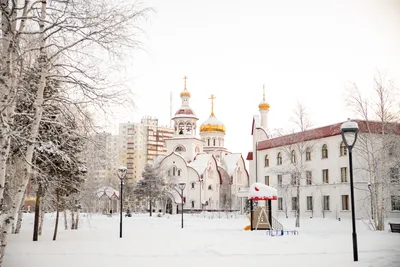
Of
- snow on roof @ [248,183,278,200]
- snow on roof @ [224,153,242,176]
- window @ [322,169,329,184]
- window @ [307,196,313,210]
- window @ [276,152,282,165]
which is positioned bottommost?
window @ [307,196,313,210]

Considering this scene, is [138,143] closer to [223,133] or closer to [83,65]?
[223,133]

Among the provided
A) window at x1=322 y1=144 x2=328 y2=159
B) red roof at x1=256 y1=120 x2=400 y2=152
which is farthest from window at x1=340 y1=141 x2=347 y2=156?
window at x1=322 y1=144 x2=328 y2=159

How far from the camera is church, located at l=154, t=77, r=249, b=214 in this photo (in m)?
65.1

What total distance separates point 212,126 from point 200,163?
35.9 ft

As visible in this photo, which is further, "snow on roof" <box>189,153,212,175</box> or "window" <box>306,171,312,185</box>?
"snow on roof" <box>189,153,212,175</box>

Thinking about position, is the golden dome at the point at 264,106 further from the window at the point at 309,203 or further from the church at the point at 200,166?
the window at the point at 309,203

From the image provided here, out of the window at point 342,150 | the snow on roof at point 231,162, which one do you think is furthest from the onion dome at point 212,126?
the window at point 342,150

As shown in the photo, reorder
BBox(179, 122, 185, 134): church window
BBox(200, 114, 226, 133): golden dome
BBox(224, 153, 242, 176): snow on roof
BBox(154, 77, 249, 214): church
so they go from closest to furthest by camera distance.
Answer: BBox(154, 77, 249, 214): church, BBox(179, 122, 185, 134): church window, BBox(224, 153, 242, 176): snow on roof, BBox(200, 114, 226, 133): golden dome

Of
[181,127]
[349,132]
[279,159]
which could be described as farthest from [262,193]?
[181,127]

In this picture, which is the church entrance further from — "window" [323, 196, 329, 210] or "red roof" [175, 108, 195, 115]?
"window" [323, 196, 329, 210]

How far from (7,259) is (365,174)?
103 feet

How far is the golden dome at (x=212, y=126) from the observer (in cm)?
7644

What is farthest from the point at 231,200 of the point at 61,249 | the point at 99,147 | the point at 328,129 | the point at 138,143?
the point at 138,143

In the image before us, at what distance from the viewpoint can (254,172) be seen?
55312 millimetres
